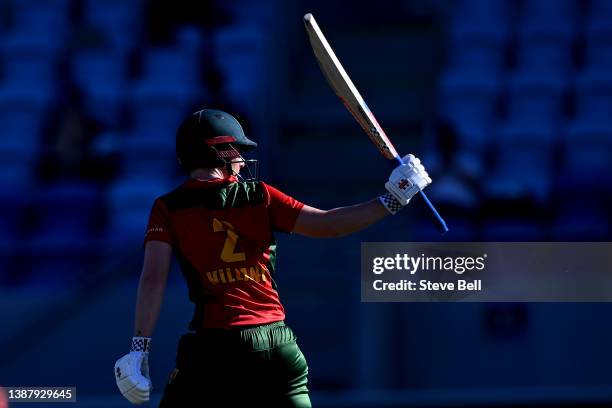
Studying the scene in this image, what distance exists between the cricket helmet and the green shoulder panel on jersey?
0.07 meters

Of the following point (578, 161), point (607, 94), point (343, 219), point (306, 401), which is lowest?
point (306, 401)

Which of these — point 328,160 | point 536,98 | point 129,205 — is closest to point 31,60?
point 129,205

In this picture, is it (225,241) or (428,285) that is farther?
(428,285)

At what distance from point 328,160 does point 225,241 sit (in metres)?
→ 4.39

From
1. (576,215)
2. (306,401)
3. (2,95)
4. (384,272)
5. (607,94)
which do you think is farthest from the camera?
(2,95)

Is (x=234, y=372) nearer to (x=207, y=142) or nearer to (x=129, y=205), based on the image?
(x=207, y=142)

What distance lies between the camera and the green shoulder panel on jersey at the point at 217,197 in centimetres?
329

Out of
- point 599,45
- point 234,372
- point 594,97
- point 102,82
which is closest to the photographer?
point 234,372

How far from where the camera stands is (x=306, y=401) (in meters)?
3.24

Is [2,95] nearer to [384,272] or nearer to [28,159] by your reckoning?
[28,159]

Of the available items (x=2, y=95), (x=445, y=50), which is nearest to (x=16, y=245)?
(x=2, y=95)

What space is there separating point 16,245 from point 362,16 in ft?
10.6

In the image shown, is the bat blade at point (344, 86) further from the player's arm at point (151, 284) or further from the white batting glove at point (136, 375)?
the white batting glove at point (136, 375)

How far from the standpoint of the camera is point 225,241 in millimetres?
3266
